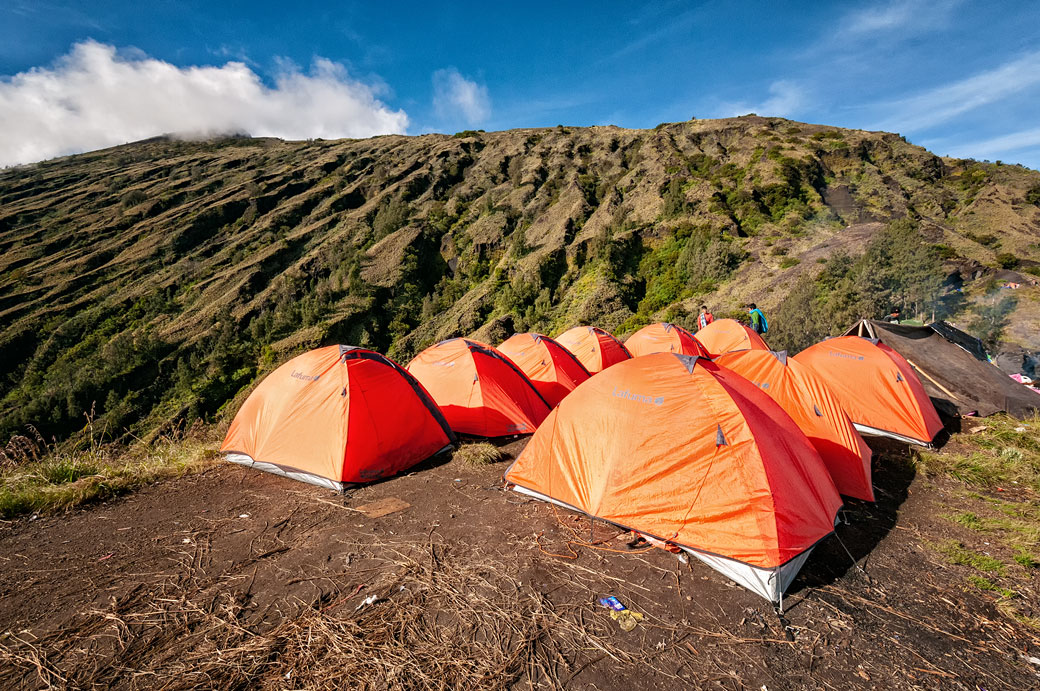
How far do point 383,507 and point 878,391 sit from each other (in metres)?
8.74

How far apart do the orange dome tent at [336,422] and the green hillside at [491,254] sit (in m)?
16.5

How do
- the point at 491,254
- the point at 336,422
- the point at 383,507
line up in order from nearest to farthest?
the point at 383,507, the point at 336,422, the point at 491,254

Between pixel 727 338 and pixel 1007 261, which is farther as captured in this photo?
pixel 1007 261

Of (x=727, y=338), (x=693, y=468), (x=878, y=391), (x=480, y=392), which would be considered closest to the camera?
(x=693, y=468)

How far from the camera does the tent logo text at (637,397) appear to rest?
459cm

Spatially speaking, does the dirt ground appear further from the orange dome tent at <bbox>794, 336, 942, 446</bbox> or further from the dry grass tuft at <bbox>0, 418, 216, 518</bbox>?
the orange dome tent at <bbox>794, 336, 942, 446</bbox>

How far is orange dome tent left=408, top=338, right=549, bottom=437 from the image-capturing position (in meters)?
7.68

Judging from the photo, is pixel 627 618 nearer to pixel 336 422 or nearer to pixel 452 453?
pixel 452 453

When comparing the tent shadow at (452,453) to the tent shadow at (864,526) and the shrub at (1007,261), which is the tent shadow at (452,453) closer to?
the tent shadow at (864,526)

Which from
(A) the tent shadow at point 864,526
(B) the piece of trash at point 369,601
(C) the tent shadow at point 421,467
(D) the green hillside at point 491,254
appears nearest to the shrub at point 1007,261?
(D) the green hillside at point 491,254

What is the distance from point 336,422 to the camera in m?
5.73

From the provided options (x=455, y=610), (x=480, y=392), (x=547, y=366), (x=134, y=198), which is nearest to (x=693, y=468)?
(x=455, y=610)

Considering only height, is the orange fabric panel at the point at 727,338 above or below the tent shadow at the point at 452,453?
above

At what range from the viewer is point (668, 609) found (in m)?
3.34
